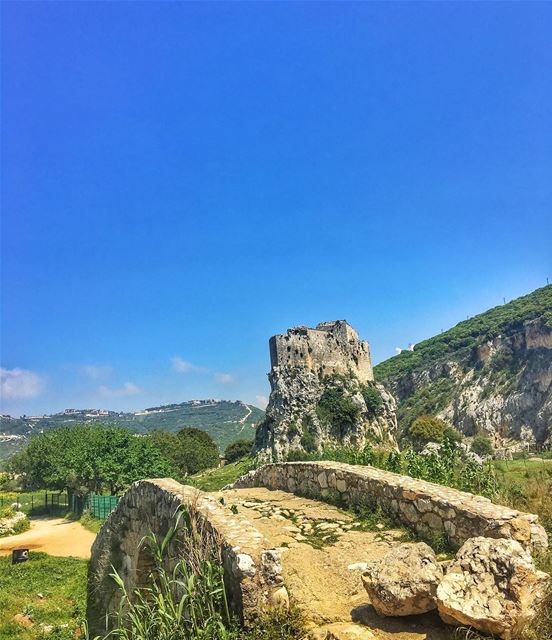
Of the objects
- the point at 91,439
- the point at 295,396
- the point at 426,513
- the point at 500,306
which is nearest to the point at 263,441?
the point at 295,396

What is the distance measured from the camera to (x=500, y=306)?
10606 cm

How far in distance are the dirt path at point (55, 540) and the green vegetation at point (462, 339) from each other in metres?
71.5

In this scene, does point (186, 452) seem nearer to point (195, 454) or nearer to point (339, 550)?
point (195, 454)

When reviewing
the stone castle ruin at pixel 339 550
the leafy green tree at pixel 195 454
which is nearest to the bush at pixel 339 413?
the leafy green tree at pixel 195 454

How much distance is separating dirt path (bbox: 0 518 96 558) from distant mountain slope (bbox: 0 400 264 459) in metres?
93.0

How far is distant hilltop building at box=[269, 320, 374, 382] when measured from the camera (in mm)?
54531

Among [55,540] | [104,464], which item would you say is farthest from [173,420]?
[55,540]

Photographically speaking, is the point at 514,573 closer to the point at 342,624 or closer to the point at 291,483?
the point at 342,624

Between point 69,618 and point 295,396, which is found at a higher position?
point 295,396

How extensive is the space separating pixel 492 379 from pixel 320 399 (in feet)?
113

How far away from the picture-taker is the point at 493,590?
345 centimetres

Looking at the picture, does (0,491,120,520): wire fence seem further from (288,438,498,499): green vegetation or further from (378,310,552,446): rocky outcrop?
(378,310,552,446): rocky outcrop

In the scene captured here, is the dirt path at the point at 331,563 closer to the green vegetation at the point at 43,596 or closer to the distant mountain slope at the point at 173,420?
the green vegetation at the point at 43,596

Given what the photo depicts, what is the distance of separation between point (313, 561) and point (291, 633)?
187 centimetres
